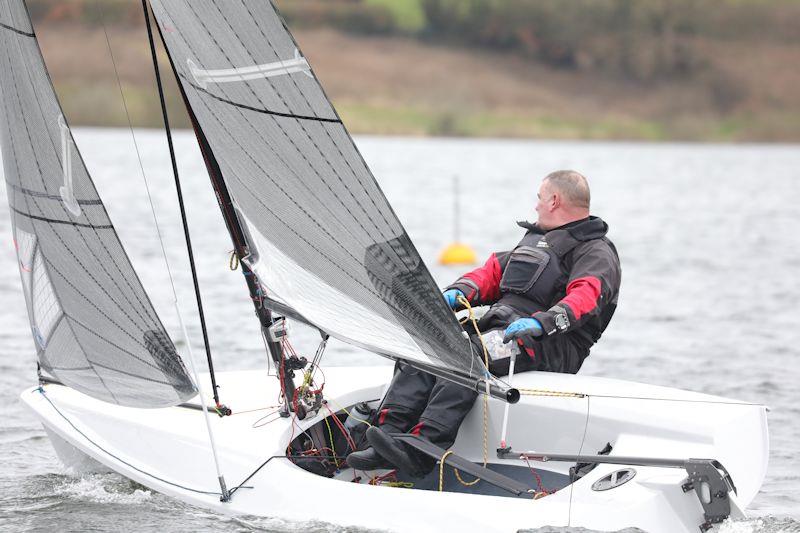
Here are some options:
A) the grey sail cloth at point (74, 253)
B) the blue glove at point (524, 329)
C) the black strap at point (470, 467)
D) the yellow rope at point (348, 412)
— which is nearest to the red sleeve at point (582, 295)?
the blue glove at point (524, 329)

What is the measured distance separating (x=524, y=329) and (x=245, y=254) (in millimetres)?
1105

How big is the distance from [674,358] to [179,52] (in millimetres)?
5586

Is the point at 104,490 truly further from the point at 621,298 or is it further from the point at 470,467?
the point at 621,298

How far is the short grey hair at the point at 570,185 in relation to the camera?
4781 mm

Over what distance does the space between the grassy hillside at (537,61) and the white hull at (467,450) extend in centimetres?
4963

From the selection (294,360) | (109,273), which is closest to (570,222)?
(294,360)

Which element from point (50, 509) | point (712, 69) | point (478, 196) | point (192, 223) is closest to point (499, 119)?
point (712, 69)

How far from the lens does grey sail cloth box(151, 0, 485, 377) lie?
14.0 ft

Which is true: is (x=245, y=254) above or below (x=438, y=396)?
above

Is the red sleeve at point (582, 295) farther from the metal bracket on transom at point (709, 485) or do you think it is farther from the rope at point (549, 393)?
the metal bracket on transom at point (709, 485)

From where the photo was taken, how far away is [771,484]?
5.51 m

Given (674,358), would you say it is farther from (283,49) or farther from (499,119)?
(499,119)

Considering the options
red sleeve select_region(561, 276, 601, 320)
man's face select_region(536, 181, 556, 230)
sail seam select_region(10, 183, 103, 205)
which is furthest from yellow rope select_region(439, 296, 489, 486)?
sail seam select_region(10, 183, 103, 205)

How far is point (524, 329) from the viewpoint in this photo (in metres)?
4.45
